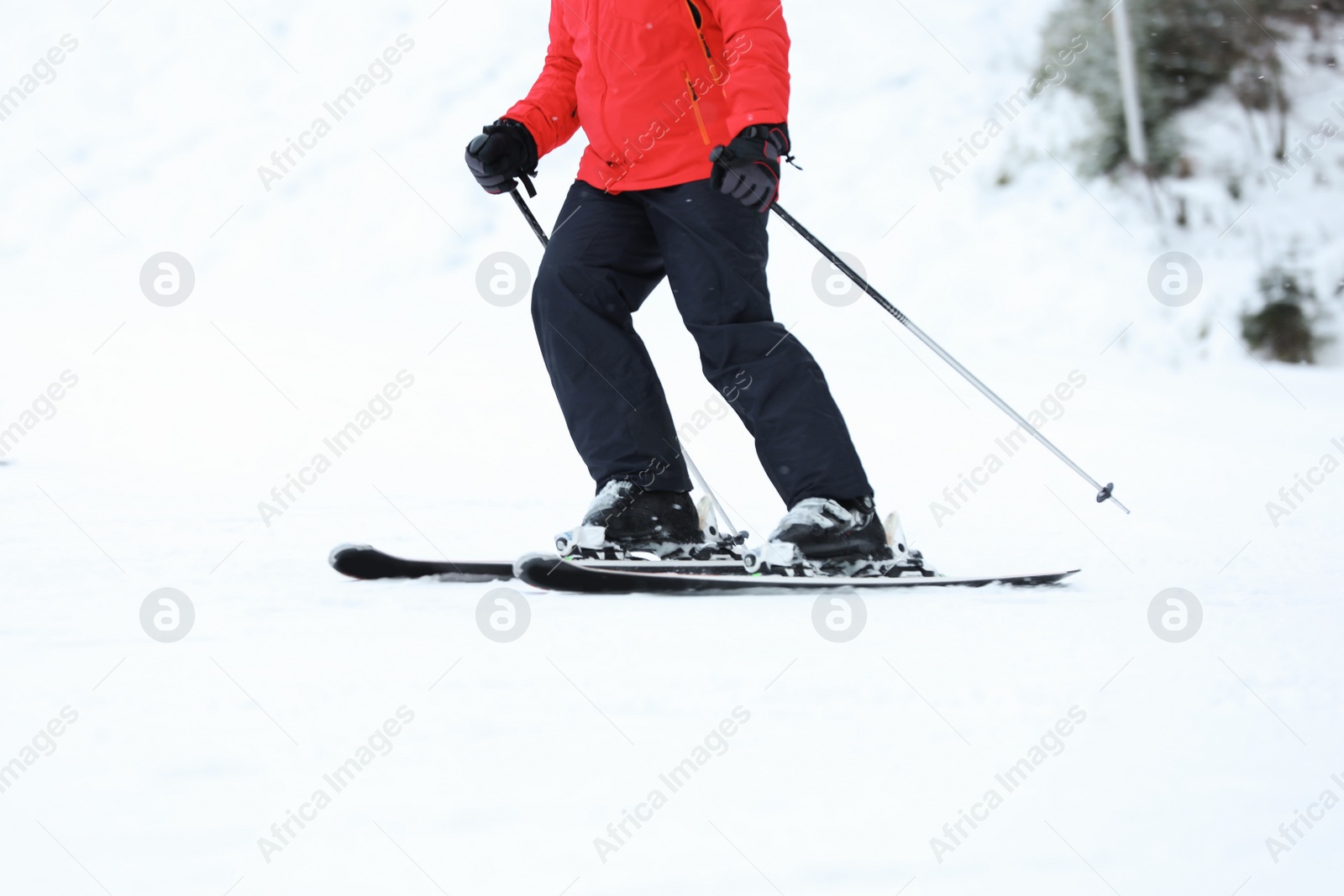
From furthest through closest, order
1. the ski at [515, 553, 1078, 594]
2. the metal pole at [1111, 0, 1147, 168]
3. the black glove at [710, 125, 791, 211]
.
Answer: the metal pole at [1111, 0, 1147, 168]
the black glove at [710, 125, 791, 211]
the ski at [515, 553, 1078, 594]

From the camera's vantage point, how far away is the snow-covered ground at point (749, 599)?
1.04 metres

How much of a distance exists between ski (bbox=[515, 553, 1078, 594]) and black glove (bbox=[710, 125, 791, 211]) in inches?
30.4

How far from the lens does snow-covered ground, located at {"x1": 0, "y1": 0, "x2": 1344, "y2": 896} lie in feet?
3.43

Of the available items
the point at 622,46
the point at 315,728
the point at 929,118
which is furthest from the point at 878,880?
the point at 929,118

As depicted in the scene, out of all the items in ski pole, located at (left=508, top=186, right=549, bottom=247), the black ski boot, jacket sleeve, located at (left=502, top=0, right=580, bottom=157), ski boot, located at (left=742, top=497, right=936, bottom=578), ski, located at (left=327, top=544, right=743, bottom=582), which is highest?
jacket sleeve, located at (left=502, top=0, right=580, bottom=157)

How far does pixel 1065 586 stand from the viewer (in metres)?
2.34

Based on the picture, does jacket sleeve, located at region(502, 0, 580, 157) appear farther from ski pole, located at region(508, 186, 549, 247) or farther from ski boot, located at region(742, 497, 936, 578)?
ski boot, located at region(742, 497, 936, 578)

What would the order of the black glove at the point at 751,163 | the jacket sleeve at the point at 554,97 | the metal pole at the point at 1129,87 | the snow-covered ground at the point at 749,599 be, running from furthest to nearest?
1. the metal pole at the point at 1129,87
2. the jacket sleeve at the point at 554,97
3. the black glove at the point at 751,163
4. the snow-covered ground at the point at 749,599

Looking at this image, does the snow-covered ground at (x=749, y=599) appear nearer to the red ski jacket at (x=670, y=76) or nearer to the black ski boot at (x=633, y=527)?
the black ski boot at (x=633, y=527)

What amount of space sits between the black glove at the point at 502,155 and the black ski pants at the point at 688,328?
18 centimetres

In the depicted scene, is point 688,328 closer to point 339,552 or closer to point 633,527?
point 633,527

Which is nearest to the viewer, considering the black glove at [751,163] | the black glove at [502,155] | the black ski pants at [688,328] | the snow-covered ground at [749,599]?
the snow-covered ground at [749,599]

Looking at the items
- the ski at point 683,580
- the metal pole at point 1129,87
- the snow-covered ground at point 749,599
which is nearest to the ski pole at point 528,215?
the snow-covered ground at point 749,599

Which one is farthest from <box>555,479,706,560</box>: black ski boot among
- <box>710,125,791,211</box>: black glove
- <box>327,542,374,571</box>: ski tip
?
<box>710,125,791,211</box>: black glove
